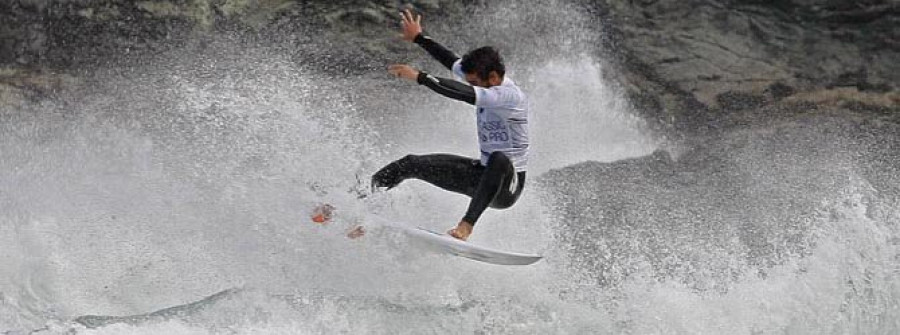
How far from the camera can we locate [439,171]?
688cm

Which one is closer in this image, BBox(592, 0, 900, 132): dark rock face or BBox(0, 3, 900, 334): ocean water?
BBox(0, 3, 900, 334): ocean water

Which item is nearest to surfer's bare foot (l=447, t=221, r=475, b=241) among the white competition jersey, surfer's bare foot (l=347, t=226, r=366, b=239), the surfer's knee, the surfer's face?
the white competition jersey

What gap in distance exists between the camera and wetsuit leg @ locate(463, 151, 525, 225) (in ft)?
21.8

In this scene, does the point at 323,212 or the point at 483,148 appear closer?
the point at 483,148

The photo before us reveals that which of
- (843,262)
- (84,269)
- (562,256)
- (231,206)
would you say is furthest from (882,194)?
(84,269)

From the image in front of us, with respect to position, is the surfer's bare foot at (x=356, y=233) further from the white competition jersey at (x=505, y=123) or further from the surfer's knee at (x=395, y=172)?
the white competition jersey at (x=505, y=123)

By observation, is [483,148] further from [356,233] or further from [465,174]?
[356,233]

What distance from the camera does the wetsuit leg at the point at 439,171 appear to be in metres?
6.85

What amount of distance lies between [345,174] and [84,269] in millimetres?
1671

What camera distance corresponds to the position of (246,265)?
24.0 feet

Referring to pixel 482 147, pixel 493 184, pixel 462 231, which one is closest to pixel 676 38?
pixel 482 147

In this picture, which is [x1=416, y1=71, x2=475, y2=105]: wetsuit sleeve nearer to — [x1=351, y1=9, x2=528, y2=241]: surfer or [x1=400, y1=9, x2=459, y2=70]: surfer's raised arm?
[x1=351, y1=9, x2=528, y2=241]: surfer

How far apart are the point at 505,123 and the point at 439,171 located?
52 cm

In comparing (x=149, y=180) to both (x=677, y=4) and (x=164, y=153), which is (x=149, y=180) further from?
(x=677, y=4)
